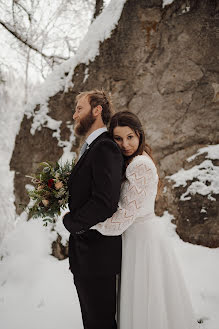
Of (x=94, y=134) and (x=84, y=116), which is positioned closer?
(x=94, y=134)

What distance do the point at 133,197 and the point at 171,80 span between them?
3.94 m

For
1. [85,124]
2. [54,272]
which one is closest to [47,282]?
[54,272]

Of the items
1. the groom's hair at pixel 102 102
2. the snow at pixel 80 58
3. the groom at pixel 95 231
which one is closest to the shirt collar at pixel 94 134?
the groom at pixel 95 231

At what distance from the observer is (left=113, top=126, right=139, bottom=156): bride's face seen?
6.86ft

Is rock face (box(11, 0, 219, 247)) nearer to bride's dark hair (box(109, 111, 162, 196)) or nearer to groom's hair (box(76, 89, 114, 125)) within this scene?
bride's dark hair (box(109, 111, 162, 196))

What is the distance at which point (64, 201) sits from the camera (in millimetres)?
2029

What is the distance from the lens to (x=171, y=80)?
4.95 metres

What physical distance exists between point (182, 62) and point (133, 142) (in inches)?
142

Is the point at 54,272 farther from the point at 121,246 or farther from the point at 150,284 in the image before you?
the point at 150,284

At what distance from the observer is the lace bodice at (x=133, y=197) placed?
1785mm

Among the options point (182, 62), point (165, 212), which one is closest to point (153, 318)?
point (165, 212)

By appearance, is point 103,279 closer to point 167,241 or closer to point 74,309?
point 167,241

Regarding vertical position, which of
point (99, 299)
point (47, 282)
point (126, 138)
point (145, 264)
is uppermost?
point (126, 138)

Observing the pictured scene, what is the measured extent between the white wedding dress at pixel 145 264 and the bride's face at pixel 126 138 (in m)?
0.19
